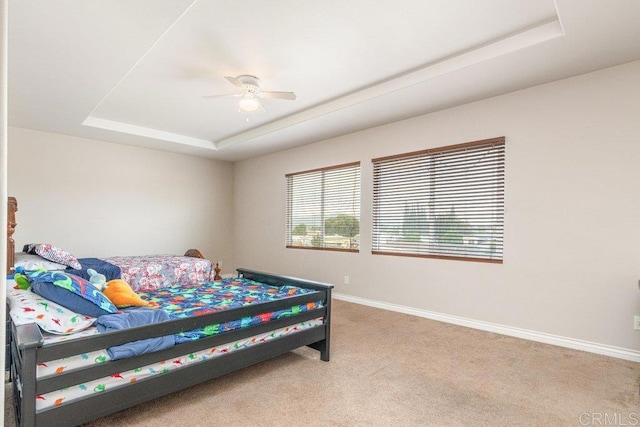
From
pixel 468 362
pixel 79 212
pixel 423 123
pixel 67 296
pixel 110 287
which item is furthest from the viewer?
pixel 79 212

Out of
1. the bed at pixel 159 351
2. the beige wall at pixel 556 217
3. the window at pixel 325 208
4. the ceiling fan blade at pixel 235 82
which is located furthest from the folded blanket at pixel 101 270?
the beige wall at pixel 556 217

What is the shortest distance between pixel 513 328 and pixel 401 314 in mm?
1301

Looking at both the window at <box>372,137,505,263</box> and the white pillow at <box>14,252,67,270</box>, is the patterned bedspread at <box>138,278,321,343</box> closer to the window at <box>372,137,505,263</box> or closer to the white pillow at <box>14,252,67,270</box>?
the white pillow at <box>14,252,67,270</box>

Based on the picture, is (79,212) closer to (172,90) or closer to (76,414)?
(172,90)

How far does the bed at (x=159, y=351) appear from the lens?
5.15 ft

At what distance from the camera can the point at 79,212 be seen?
539 centimetres

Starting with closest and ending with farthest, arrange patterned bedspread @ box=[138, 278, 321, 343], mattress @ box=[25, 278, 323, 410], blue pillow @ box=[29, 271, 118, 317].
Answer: mattress @ box=[25, 278, 323, 410]
blue pillow @ box=[29, 271, 118, 317]
patterned bedspread @ box=[138, 278, 321, 343]

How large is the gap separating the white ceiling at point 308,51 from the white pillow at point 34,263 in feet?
5.88

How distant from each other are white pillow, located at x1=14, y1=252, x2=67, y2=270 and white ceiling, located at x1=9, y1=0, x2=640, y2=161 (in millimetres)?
1791

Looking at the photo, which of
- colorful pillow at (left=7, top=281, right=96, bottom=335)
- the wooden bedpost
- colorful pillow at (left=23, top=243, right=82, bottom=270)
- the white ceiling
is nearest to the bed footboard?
colorful pillow at (left=7, top=281, right=96, bottom=335)

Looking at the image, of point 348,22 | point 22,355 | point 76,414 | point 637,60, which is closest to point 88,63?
point 348,22

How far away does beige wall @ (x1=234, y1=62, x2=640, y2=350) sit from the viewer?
117 inches

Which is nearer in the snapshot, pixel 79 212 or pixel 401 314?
pixel 401 314

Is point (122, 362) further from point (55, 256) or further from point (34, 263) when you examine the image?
point (55, 256)
